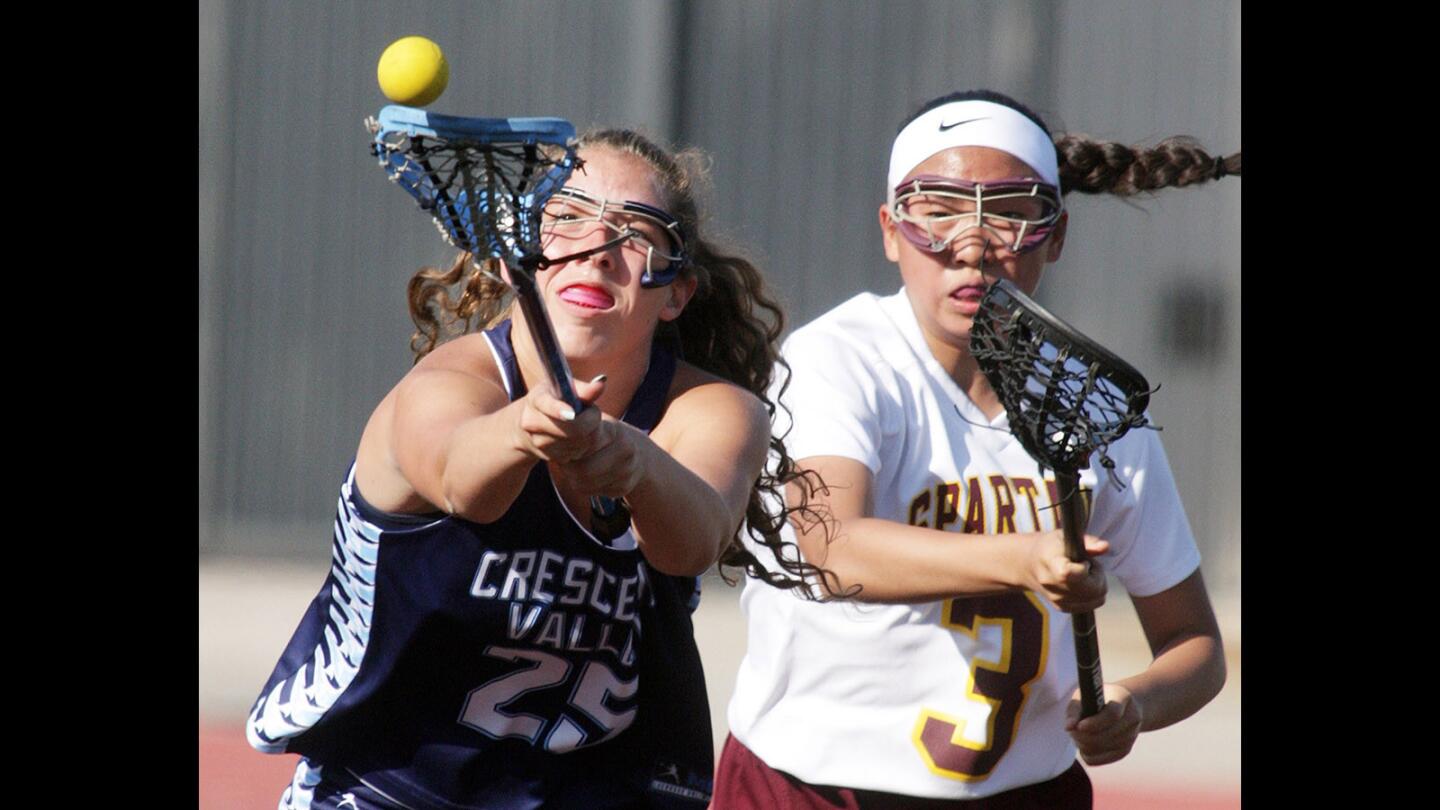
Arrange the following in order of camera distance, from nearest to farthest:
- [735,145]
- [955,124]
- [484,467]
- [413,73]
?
1. [413,73]
2. [484,467]
3. [955,124]
4. [735,145]

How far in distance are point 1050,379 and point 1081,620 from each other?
0.42 meters

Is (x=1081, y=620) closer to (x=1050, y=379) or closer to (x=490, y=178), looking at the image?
(x=1050, y=379)

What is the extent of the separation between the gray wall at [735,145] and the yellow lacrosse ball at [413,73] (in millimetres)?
7250

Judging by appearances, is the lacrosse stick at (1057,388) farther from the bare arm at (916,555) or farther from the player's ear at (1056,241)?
the player's ear at (1056,241)

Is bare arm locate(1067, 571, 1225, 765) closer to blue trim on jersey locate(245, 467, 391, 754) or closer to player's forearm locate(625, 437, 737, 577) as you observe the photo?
player's forearm locate(625, 437, 737, 577)

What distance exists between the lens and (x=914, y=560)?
2967 millimetres

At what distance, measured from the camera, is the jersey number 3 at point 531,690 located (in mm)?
2707

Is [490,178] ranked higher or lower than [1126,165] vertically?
lower

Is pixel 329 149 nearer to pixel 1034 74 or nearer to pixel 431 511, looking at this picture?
pixel 1034 74

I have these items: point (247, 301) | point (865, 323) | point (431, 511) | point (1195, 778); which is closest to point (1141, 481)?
point (865, 323)

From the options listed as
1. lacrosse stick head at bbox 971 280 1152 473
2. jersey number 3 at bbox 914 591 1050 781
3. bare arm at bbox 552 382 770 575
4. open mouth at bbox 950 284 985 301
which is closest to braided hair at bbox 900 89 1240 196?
open mouth at bbox 950 284 985 301

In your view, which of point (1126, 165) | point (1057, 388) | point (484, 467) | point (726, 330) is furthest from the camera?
point (1126, 165)

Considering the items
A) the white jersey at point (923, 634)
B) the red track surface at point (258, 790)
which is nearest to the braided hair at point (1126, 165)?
the white jersey at point (923, 634)

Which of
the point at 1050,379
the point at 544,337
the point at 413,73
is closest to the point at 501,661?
the point at 544,337
